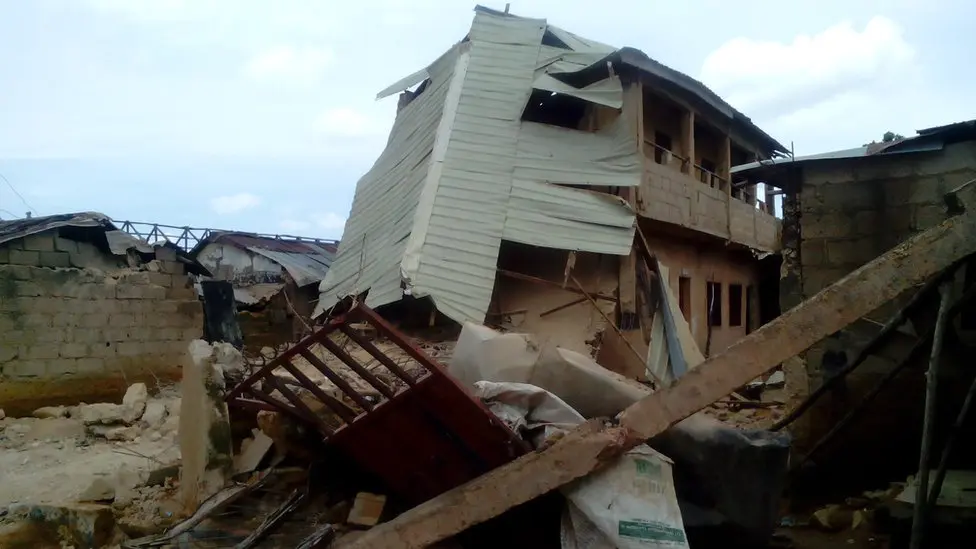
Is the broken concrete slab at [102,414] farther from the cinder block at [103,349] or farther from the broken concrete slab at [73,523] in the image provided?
the broken concrete slab at [73,523]

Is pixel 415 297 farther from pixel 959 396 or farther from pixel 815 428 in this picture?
pixel 959 396

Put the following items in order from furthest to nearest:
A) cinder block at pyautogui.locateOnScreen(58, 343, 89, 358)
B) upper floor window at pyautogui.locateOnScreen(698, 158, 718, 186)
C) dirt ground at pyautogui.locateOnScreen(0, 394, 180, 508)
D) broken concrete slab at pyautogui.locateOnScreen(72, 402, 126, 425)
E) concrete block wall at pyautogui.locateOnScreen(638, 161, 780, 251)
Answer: upper floor window at pyautogui.locateOnScreen(698, 158, 718, 186), concrete block wall at pyautogui.locateOnScreen(638, 161, 780, 251), cinder block at pyautogui.locateOnScreen(58, 343, 89, 358), broken concrete slab at pyautogui.locateOnScreen(72, 402, 126, 425), dirt ground at pyautogui.locateOnScreen(0, 394, 180, 508)

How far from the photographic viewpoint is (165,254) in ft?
33.7

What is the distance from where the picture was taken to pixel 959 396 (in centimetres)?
514

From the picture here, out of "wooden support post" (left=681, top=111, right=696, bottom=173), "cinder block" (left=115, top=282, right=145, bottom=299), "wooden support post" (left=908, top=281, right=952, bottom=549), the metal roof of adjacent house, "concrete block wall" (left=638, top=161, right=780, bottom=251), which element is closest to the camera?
"wooden support post" (left=908, top=281, right=952, bottom=549)

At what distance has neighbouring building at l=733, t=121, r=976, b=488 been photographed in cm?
541

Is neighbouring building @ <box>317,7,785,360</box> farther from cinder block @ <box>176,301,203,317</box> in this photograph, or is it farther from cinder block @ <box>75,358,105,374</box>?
cinder block @ <box>75,358,105,374</box>

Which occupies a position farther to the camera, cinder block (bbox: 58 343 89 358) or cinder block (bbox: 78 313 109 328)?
cinder block (bbox: 78 313 109 328)

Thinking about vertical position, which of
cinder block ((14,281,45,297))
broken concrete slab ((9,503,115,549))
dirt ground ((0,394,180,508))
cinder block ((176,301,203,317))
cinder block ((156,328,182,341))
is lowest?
dirt ground ((0,394,180,508))

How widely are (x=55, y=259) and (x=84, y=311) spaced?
0.76 meters

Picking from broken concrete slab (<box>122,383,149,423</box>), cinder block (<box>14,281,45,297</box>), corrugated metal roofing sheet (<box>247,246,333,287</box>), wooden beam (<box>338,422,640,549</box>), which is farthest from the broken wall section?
wooden beam (<box>338,422,640,549</box>)

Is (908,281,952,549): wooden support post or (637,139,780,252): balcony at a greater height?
(637,139,780,252): balcony

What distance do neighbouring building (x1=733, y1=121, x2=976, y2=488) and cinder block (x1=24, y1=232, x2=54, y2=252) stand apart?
8.58m

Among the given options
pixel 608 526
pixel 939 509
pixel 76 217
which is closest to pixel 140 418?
pixel 76 217
